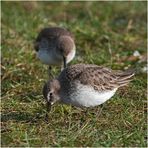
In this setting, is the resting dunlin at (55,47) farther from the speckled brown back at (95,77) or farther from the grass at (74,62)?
the speckled brown back at (95,77)

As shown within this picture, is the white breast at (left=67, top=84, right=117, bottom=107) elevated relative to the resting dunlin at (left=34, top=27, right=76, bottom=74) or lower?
lower

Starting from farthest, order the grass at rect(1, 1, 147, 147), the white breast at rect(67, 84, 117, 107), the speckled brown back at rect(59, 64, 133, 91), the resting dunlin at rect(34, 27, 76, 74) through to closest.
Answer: the resting dunlin at rect(34, 27, 76, 74)
the speckled brown back at rect(59, 64, 133, 91)
the white breast at rect(67, 84, 117, 107)
the grass at rect(1, 1, 147, 147)

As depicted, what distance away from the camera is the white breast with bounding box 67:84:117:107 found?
7.64m

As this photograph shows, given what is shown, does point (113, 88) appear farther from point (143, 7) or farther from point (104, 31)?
point (143, 7)

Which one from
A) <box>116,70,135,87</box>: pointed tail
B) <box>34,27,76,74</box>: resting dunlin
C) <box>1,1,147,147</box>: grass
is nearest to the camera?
<box>1,1,147,147</box>: grass

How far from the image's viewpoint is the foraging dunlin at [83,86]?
770 centimetres

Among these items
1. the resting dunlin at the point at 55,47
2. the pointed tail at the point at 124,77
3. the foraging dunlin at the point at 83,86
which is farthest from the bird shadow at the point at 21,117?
the resting dunlin at the point at 55,47

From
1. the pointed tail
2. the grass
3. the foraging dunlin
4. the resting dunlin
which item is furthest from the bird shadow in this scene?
the resting dunlin

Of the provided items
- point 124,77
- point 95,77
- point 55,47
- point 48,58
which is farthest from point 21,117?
→ point 55,47

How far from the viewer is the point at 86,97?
766 centimetres

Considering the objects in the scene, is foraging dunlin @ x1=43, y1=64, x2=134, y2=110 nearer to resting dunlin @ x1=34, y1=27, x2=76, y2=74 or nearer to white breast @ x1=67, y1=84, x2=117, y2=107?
white breast @ x1=67, y1=84, x2=117, y2=107

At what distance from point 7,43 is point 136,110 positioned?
373 centimetres

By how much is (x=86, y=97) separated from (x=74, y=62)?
9.84 ft

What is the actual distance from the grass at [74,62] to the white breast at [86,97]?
0.27m
